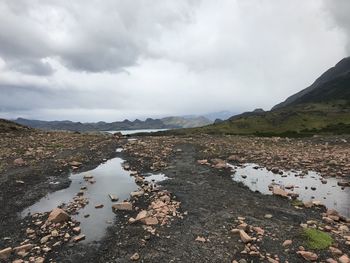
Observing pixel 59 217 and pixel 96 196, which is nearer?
pixel 59 217

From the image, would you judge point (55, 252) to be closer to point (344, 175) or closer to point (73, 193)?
point (73, 193)

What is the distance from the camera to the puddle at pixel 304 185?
22.5m

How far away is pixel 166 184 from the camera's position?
26906 mm

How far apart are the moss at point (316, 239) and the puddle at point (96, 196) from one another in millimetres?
9692

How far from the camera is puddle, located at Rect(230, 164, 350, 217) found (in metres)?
22.5

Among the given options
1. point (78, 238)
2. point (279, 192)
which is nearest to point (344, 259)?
point (279, 192)

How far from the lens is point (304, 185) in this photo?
2667cm

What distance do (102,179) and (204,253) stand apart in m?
17.3

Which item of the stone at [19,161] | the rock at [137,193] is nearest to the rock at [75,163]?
the stone at [19,161]

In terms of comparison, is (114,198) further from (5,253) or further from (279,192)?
(279,192)

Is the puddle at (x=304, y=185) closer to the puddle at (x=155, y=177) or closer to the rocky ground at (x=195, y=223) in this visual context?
the rocky ground at (x=195, y=223)

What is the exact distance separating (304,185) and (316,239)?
38.3 ft

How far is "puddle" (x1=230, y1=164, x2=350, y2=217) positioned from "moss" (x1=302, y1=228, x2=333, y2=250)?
4.40 metres

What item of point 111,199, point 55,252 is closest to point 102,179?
point 111,199
